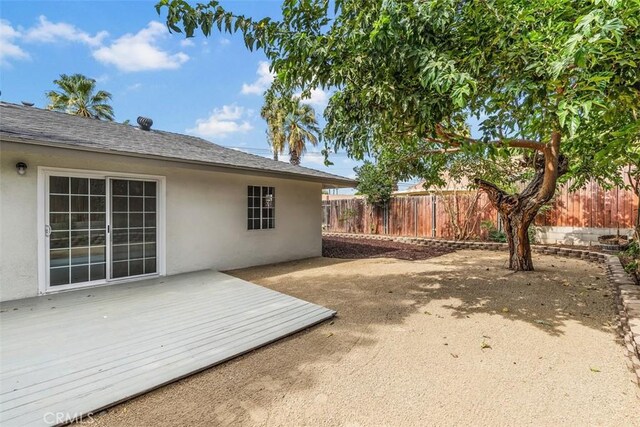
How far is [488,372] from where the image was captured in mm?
2949

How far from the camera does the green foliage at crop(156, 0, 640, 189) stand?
2.76 metres

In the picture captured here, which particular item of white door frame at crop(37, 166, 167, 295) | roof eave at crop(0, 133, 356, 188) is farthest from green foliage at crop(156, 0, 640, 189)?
white door frame at crop(37, 166, 167, 295)

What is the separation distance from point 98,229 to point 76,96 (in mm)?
13752

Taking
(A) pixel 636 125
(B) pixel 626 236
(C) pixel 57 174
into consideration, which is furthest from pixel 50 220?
(B) pixel 626 236

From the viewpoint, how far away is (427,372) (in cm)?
295

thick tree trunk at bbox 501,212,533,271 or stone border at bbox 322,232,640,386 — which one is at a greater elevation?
thick tree trunk at bbox 501,212,533,271

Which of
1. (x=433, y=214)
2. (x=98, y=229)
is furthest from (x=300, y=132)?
(x=98, y=229)

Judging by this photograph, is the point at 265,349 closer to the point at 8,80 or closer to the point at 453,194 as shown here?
the point at 8,80

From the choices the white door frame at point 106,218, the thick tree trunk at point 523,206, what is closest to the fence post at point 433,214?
the thick tree trunk at point 523,206

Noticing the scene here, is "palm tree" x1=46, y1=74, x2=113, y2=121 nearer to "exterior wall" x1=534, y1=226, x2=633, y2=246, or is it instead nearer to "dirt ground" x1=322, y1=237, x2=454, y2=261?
"dirt ground" x1=322, y1=237, x2=454, y2=261

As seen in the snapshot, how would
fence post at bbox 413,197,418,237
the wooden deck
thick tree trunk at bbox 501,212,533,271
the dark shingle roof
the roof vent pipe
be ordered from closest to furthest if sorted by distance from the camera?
1. the wooden deck
2. the dark shingle roof
3. thick tree trunk at bbox 501,212,533,271
4. the roof vent pipe
5. fence post at bbox 413,197,418,237

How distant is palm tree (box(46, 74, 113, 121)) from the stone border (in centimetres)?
1738

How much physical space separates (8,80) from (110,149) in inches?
180

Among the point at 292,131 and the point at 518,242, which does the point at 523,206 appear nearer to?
the point at 518,242
